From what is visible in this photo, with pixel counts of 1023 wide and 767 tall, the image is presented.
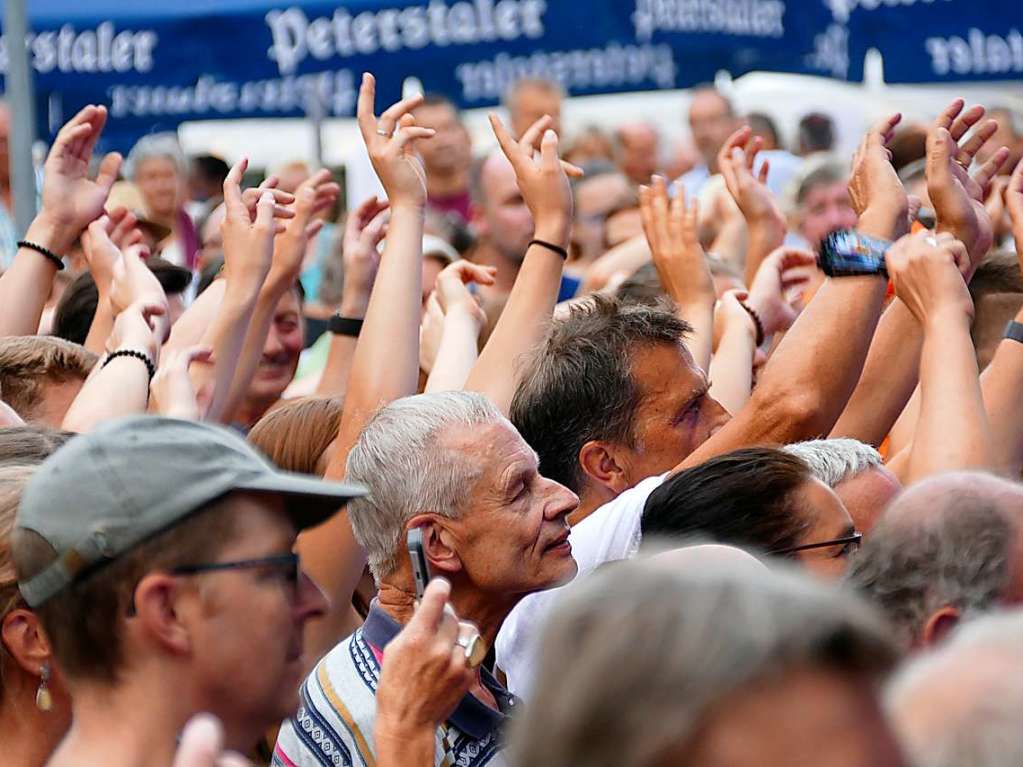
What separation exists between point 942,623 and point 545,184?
234 cm

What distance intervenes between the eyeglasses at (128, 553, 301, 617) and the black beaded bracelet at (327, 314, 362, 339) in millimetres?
3025

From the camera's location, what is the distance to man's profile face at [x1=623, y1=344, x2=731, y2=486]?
4176 mm

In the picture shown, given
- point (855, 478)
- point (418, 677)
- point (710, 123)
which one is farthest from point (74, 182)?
point (710, 123)

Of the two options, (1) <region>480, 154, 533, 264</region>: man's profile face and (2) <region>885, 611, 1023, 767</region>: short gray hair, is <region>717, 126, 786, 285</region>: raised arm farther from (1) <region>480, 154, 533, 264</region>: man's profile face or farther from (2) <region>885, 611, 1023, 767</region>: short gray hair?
(2) <region>885, 611, 1023, 767</region>: short gray hair

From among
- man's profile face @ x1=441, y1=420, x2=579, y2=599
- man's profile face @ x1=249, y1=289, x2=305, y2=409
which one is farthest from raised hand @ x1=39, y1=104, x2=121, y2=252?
man's profile face @ x1=441, y1=420, x2=579, y2=599

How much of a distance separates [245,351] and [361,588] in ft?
3.30

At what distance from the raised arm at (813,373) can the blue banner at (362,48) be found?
581cm

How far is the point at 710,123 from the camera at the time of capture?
1102 centimetres

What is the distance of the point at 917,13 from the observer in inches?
376

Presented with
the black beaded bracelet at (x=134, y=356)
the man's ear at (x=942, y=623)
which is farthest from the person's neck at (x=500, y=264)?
the man's ear at (x=942, y=623)

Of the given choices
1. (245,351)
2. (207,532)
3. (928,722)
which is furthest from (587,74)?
(928,722)

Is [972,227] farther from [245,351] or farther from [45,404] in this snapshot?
[45,404]

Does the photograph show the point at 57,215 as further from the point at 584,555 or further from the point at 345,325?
A: the point at 584,555

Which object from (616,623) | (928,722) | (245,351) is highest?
(616,623)
